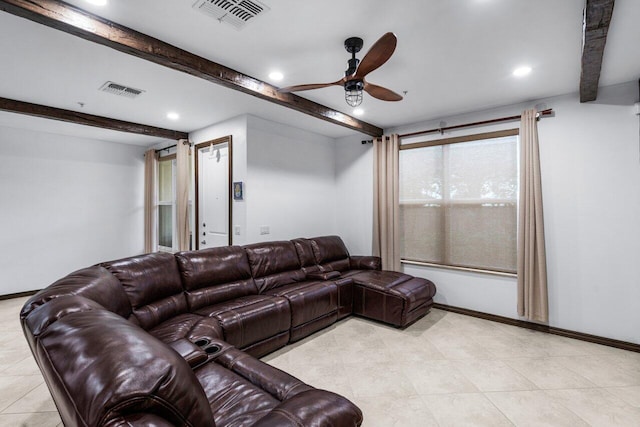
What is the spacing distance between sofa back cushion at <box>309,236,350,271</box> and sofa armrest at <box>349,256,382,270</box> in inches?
3.8

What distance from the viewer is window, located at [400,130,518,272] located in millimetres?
3820

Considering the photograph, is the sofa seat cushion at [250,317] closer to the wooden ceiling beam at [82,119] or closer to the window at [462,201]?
the window at [462,201]

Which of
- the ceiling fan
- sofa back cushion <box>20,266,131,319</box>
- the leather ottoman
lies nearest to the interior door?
the leather ottoman

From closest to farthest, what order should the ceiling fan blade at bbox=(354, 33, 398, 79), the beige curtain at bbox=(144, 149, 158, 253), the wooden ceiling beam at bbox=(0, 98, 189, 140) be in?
the ceiling fan blade at bbox=(354, 33, 398, 79) < the wooden ceiling beam at bbox=(0, 98, 189, 140) < the beige curtain at bbox=(144, 149, 158, 253)

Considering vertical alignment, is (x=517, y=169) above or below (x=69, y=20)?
below

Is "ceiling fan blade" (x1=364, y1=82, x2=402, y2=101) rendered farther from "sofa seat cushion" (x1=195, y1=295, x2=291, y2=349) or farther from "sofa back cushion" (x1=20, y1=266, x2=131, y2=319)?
"sofa back cushion" (x1=20, y1=266, x2=131, y2=319)

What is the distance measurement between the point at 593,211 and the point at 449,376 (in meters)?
2.40

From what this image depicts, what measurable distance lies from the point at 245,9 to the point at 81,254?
5395mm

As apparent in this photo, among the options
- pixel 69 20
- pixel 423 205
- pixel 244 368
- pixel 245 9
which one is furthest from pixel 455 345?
pixel 69 20

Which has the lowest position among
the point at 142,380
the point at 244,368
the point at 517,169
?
the point at 244,368

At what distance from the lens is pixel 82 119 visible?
13.4ft

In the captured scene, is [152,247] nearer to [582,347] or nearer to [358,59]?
[358,59]

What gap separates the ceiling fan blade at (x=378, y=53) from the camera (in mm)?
1885

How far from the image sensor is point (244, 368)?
1736 millimetres
